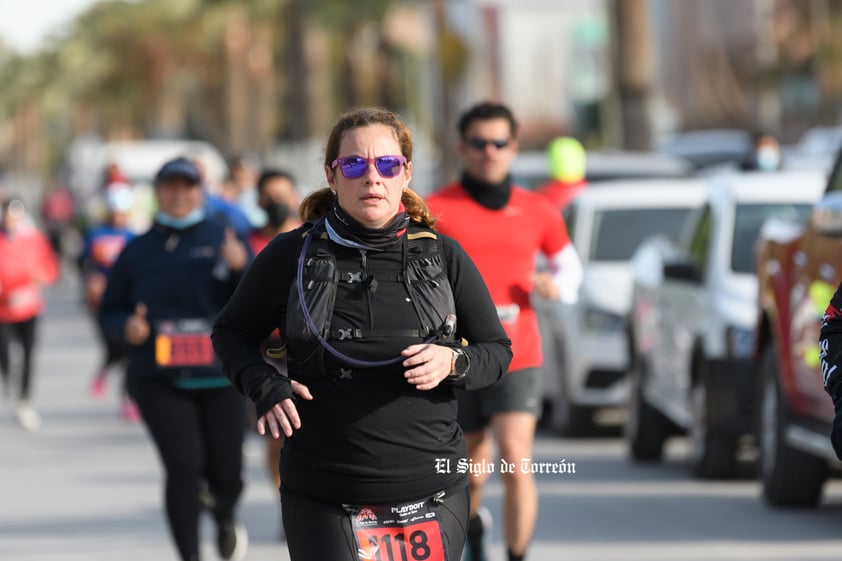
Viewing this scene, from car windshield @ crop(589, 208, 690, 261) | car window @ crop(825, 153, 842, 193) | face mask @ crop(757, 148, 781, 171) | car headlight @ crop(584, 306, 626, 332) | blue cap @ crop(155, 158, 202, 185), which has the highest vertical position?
blue cap @ crop(155, 158, 202, 185)

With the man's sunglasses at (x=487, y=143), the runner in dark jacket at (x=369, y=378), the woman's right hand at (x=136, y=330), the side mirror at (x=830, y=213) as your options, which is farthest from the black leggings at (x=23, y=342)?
the runner in dark jacket at (x=369, y=378)

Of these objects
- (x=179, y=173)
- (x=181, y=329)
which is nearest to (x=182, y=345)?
(x=181, y=329)

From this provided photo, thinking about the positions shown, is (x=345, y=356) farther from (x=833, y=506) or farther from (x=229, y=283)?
(x=833, y=506)

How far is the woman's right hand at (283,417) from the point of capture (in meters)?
5.29

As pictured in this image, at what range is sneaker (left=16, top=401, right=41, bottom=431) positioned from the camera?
1738cm

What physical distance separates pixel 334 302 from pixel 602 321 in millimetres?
9838

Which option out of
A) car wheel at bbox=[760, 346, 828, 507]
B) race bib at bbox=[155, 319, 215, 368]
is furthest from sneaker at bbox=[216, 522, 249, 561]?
car wheel at bbox=[760, 346, 828, 507]

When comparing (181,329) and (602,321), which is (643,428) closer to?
(602,321)

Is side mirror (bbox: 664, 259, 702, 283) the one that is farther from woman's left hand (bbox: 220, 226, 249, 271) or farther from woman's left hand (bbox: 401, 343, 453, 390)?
woman's left hand (bbox: 401, 343, 453, 390)

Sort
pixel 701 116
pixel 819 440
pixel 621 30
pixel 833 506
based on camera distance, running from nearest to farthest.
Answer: pixel 819 440 < pixel 833 506 < pixel 621 30 < pixel 701 116

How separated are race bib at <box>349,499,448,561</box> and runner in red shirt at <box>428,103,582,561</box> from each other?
2.79m

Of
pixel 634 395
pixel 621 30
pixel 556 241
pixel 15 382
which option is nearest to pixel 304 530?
pixel 556 241

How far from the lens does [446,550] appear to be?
541cm

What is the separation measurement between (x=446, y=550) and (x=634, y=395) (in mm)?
8769
